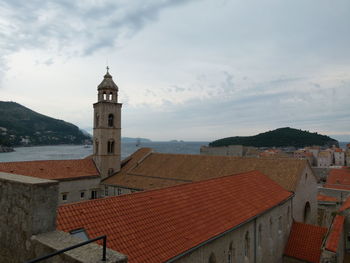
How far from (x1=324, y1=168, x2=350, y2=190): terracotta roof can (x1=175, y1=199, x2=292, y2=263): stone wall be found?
121 ft

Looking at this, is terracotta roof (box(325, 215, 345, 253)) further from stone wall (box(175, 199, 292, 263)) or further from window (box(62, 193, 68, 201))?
window (box(62, 193, 68, 201))

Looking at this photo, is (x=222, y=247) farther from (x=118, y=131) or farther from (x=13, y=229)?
(x=118, y=131)

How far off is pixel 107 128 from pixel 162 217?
28.1 metres

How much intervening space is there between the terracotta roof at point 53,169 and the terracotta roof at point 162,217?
2277 cm

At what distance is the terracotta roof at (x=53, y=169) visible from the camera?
29.6 metres

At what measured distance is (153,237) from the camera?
9453mm

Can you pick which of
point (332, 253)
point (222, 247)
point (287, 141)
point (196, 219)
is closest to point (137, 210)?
point (196, 219)

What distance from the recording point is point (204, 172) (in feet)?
98.4

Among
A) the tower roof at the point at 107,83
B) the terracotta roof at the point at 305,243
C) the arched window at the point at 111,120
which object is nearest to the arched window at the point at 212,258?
the terracotta roof at the point at 305,243

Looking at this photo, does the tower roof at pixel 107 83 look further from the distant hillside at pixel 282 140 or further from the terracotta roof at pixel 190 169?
the distant hillside at pixel 282 140

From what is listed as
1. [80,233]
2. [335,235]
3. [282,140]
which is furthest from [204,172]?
[282,140]

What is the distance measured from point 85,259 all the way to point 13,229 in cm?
250

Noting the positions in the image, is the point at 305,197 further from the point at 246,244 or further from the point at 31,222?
the point at 31,222

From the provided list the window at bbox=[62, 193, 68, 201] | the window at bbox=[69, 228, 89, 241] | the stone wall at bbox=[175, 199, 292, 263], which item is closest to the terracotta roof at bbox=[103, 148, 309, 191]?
the stone wall at bbox=[175, 199, 292, 263]
